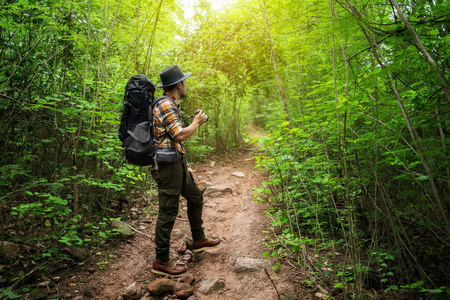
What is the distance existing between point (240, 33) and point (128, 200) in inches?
195

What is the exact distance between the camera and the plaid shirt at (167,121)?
289 centimetres

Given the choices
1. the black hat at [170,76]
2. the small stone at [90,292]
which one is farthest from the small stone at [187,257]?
the black hat at [170,76]

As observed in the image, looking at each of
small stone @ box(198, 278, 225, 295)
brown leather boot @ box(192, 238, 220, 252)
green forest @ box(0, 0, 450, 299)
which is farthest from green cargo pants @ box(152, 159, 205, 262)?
green forest @ box(0, 0, 450, 299)

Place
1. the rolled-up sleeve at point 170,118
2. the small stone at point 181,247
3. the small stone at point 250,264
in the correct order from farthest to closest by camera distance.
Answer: the small stone at point 181,247 → the rolled-up sleeve at point 170,118 → the small stone at point 250,264

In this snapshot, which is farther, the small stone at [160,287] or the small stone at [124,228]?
the small stone at [124,228]

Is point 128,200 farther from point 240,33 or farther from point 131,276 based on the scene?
point 240,33

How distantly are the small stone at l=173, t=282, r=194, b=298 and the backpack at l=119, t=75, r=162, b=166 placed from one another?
57.3 inches

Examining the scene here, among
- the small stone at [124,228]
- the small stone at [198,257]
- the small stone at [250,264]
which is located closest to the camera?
the small stone at [250,264]

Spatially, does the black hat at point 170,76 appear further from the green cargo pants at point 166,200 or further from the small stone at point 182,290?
the small stone at point 182,290

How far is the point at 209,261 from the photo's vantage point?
127 inches

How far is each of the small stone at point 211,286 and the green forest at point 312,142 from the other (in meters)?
0.82

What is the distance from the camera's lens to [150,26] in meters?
4.75

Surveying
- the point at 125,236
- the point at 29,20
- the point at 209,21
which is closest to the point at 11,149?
the point at 29,20

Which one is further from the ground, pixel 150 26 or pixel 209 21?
pixel 209 21
